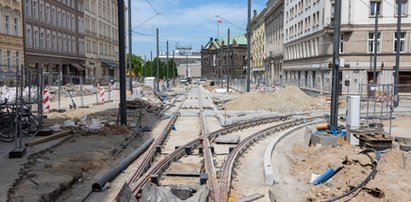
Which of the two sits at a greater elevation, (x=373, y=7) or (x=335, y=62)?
(x=373, y=7)

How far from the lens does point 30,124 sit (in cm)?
1359

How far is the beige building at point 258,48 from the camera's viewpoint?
94.9m

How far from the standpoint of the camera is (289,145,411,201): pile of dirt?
325 inches

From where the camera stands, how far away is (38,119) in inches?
528

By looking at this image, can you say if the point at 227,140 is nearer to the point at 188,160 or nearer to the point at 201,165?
the point at 188,160

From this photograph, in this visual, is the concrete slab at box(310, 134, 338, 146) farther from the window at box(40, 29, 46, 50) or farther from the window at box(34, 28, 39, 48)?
the window at box(40, 29, 46, 50)

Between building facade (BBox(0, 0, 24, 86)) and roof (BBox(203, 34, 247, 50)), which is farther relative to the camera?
roof (BBox(203, 34, 247, 50))

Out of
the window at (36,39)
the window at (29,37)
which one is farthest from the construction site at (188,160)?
the window at (36,39)

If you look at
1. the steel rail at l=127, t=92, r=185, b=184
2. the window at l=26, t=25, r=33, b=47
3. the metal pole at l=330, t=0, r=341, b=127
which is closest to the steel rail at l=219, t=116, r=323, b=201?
the steel rail at l=127, t=92, r=185, b=184

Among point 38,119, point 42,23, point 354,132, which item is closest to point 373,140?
point 354,132

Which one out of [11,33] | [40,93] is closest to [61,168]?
[40,93]

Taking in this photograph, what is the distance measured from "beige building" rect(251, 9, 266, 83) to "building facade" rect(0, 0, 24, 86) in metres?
56.3

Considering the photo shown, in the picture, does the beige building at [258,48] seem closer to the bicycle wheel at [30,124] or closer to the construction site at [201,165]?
the construction site at [201,165]

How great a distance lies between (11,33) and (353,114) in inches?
1426
